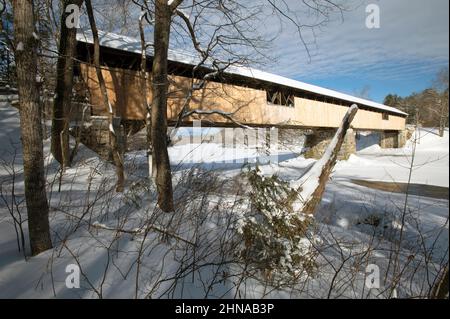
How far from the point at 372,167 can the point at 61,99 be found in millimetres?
15011

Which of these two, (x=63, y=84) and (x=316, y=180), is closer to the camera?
(x=316, y=180)

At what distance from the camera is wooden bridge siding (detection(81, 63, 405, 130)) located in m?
7.25

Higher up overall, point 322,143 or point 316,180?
point 322,143

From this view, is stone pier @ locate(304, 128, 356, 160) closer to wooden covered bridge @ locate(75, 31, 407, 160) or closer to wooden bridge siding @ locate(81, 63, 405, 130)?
wooden covered bridge @ locate(75, 31, 407, 160)

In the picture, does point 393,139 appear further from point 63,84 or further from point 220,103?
point 63,84

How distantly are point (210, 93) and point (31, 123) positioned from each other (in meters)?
7.46

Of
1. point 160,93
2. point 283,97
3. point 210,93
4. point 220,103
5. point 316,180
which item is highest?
point 283,97

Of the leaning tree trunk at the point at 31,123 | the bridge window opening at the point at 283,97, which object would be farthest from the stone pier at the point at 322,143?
the leaning tree trunk at the point at 31,123

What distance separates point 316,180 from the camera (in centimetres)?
337

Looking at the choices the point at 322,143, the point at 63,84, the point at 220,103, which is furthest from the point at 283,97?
the point at 63,84

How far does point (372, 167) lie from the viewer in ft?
49.8
